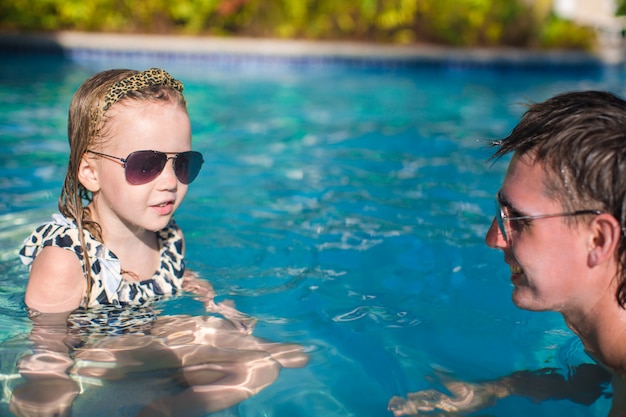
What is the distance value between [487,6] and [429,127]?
8.17 metres

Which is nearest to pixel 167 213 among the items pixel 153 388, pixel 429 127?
pixel 153 388

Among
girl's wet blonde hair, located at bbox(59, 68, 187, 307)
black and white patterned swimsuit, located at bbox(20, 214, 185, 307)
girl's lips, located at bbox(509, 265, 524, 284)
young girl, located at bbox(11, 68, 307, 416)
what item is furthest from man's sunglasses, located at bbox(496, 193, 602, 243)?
black and white patterned swimsuit, located at bbox(20, 214, 185, 307)

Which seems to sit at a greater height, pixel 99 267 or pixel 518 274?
pixel 518 274

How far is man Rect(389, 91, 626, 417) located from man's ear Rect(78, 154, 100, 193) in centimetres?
162

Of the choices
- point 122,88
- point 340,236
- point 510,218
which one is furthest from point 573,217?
point 340,236

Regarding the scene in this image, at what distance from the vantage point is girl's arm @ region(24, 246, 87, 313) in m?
2.96

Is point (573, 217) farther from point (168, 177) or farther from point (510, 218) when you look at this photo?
point (168, 177)

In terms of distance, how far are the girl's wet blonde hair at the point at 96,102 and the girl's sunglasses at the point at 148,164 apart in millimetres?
76

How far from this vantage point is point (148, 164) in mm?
2996

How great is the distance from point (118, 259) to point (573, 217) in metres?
1.89

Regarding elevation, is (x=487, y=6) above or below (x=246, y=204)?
above

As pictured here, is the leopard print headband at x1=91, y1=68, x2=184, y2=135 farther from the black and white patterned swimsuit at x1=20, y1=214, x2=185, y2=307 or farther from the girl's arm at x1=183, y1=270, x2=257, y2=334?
the girl's arm at x1=183, y1=270, x2=257, y2=334

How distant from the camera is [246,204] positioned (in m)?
5.36

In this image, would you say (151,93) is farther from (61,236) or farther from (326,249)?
(326,249)
